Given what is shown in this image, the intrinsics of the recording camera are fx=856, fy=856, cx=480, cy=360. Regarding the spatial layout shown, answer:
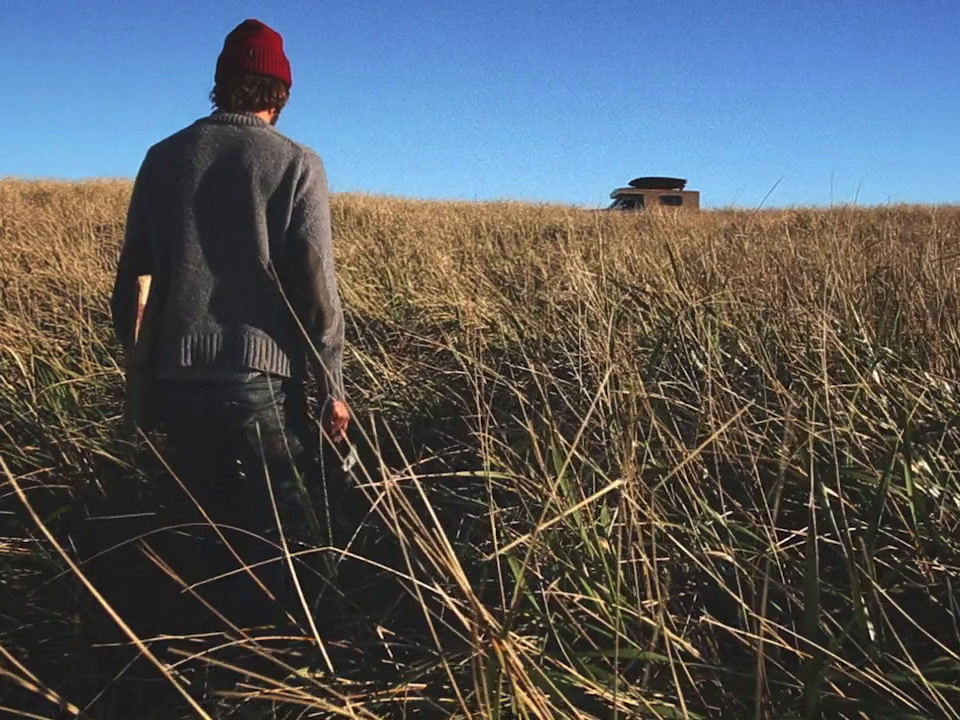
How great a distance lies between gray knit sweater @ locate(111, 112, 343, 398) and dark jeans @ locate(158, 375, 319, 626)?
0.07 metres

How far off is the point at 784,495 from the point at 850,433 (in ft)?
0.65

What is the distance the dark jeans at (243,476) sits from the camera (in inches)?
70.7

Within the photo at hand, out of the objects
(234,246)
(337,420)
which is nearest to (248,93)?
(234,246)

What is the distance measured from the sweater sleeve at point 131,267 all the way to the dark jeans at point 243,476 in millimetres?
165

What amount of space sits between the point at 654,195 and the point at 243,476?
1312cm

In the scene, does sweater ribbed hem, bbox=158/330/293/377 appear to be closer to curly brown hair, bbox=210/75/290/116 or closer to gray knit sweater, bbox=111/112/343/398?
gray knit sweater, bbox=111/112/343/398

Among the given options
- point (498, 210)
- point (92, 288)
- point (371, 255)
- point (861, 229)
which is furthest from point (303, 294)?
point (498, 210)

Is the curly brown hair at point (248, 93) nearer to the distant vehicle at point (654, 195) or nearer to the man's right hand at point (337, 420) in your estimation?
the man's right hand at point (337, 420)

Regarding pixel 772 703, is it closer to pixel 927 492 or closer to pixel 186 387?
pixel 927 492

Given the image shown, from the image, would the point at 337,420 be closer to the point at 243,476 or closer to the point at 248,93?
the point at 243,476

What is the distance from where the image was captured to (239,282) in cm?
181

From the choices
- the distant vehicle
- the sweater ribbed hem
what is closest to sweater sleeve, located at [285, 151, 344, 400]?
the sweater ribbed hem

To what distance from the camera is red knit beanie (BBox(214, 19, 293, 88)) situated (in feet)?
5.84

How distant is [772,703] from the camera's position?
125cm
